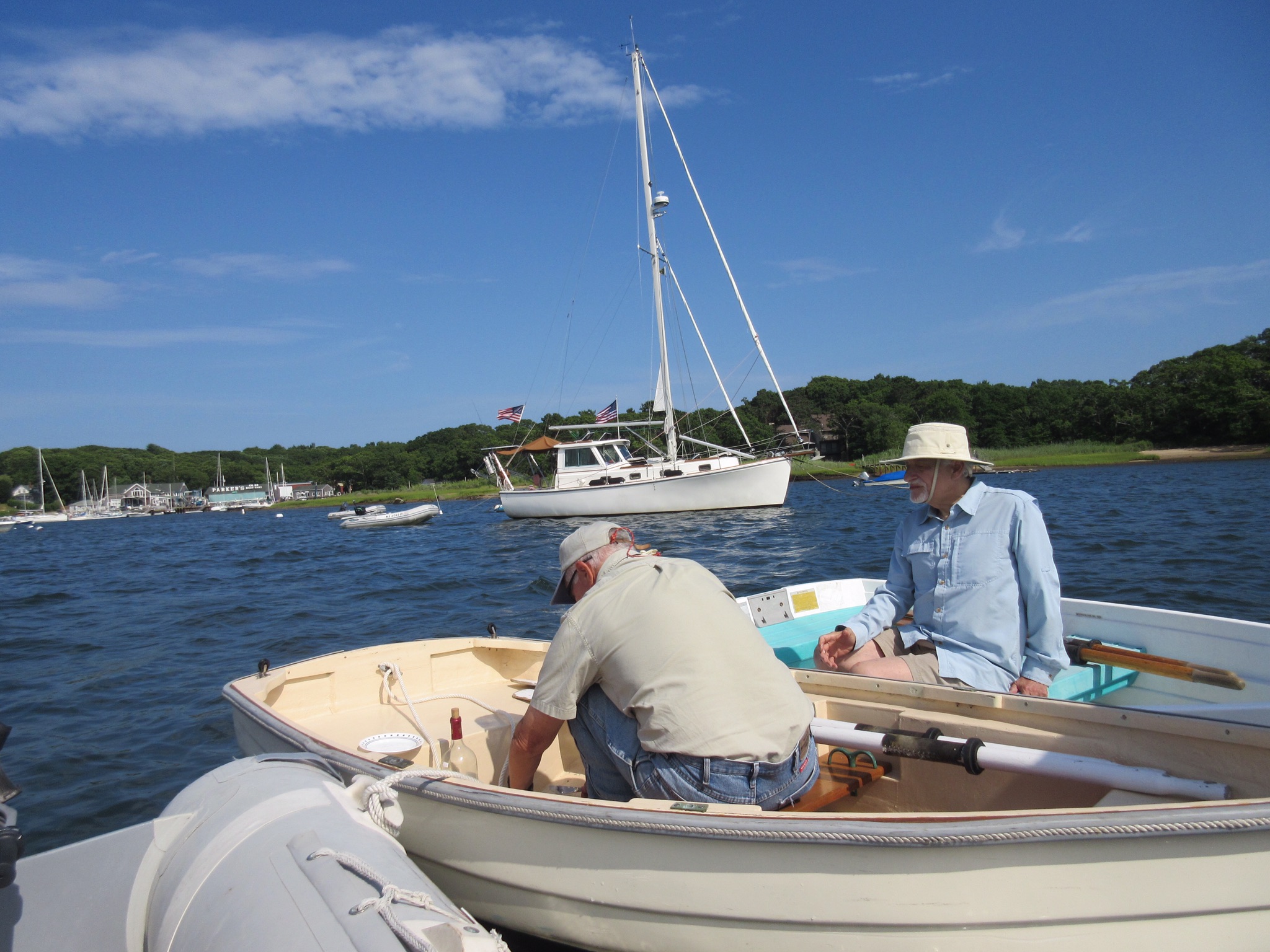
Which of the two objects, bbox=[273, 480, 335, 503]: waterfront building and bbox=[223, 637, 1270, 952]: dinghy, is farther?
bbox=[273, 480, 335, 503]: waterfront building

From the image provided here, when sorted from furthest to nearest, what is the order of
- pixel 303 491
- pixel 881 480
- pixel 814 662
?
pixel 303 491 < pixel 881 480 < pixel 814 662

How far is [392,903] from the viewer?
216cm

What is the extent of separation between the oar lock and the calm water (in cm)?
448

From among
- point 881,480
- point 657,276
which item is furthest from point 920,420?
point 657,276

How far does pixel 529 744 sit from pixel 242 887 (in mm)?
949

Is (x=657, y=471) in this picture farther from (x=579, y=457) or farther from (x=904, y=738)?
(x=904, y=738)

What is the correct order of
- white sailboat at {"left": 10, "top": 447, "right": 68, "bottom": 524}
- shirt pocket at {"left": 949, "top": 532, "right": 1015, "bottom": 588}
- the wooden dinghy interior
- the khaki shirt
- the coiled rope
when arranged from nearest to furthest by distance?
1. the coiled rope
2. the khaki shirt
3. the wooden dinghy interior
4. shirt pocket at {"left": 949, "top": 532, "right": 1015, "bottom": 588}
5. white sailboat at {"left": 10, "top": 447, "right": 68, "bottom": 524}

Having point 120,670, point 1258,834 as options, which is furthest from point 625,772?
point 120,670

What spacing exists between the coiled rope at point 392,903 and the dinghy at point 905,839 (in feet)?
1.40

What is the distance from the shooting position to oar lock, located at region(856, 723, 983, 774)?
2705mm

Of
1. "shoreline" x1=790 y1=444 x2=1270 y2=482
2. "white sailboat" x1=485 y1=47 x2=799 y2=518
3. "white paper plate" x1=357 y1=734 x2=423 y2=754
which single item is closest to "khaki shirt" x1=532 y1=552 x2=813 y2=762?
"white paper plate" x1=357 y1=734 x2=423 y2=754

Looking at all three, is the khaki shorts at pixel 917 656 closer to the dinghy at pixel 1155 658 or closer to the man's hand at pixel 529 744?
the dinghy at pixel 1155 658

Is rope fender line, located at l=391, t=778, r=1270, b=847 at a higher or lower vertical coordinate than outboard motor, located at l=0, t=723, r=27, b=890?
lower

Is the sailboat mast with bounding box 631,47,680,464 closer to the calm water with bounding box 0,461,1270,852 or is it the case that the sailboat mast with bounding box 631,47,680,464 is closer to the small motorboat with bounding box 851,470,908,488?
the calm water with bounding box 0,461,1270,852
